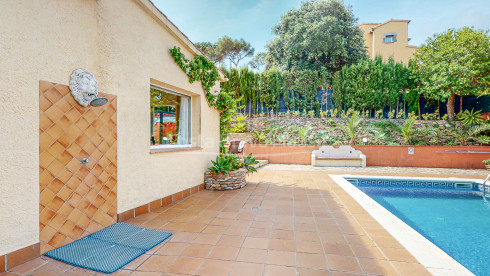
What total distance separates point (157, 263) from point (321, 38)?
687 inches

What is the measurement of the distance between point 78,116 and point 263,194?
13.6 feet

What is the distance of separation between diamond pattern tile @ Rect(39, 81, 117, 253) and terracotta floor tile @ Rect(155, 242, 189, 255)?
1.22 meters

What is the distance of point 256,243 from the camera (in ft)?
10.1

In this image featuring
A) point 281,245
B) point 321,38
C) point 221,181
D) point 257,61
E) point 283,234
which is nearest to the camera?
point 281,245

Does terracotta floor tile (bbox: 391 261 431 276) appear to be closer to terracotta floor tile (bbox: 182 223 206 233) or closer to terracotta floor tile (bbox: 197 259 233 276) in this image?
terracotta floor tile (bbox: 197 259 233 276)

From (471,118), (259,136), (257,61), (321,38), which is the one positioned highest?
(257,61)

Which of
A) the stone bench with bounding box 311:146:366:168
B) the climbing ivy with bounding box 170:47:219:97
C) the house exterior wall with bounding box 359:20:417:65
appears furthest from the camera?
the house exterior wall with bounding box 359:20:417:65

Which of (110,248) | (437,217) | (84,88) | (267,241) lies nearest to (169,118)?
(84,88)

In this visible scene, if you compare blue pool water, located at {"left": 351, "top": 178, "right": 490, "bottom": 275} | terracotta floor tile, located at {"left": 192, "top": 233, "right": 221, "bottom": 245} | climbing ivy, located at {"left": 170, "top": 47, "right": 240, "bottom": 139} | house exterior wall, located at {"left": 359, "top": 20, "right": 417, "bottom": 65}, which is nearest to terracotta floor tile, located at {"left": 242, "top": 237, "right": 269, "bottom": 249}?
terracotta floor tile, located at {"left": 192, "top": 233, "right": 221, "bottom": 245}

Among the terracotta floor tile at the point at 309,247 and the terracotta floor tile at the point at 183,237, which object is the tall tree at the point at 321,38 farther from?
the terracotta floor tile at the point at 183,237

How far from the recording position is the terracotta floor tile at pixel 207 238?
310cm

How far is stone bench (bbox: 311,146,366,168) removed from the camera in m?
11.1

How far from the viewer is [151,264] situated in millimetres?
2537

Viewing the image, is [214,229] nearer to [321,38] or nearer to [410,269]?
[410,269]
